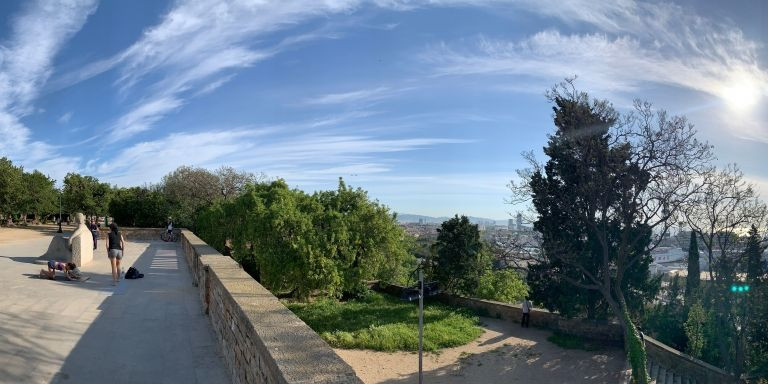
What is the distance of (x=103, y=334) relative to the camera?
619 centimetres

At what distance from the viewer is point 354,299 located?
74.4 feet

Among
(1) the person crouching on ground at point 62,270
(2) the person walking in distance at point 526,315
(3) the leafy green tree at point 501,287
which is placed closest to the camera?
(1) the person crouching on ground at point 62,270

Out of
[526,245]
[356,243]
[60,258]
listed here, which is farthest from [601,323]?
[60,258]

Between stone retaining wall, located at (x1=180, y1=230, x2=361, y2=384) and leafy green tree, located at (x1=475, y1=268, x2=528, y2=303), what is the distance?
66.2 feet

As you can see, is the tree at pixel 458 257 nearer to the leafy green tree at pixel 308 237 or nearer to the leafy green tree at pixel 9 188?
the leafy green tree at pixel 308 237

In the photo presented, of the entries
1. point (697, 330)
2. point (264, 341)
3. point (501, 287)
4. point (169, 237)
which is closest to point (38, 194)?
point (169, 237)

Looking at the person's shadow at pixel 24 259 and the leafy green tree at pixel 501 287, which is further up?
the person's shadow at pixel 24 259

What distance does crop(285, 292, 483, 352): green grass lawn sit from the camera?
50.5ft

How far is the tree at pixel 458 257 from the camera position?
78.5 feet

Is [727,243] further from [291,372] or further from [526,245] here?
[291,372]

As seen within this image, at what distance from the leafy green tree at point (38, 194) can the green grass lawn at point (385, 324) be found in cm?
3181

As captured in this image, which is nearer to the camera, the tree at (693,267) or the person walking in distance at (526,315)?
the person walking in distance at (526,315)

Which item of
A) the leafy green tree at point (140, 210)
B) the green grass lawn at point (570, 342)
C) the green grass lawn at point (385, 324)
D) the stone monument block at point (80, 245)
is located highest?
the leafy green tree at point (140, 210)

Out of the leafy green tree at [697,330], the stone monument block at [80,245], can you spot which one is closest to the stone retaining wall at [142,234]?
the stone monument block at [80,245]
